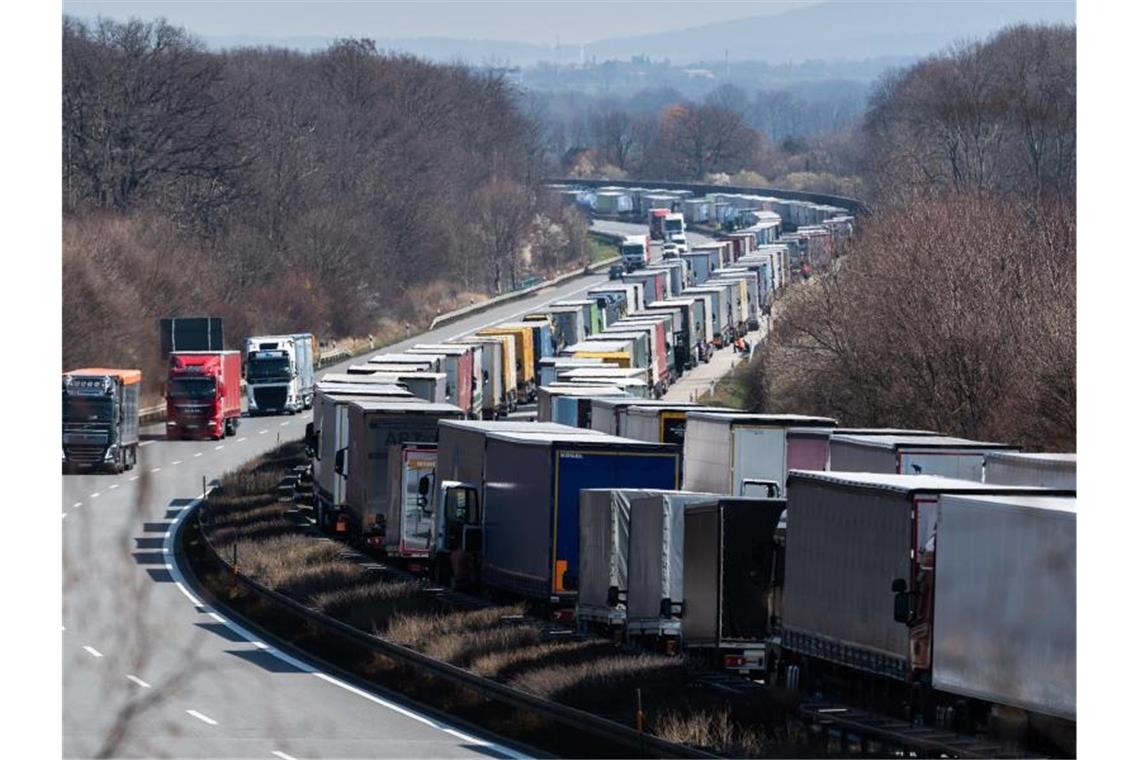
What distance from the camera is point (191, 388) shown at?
80.4 meters

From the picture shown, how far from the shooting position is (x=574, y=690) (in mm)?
29641

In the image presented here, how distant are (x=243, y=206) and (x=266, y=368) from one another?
139 feet

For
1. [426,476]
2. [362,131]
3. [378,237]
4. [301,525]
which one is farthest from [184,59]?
[426,476]

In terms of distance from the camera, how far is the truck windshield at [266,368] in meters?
88.7

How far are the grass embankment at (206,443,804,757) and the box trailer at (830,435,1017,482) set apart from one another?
7.00 m

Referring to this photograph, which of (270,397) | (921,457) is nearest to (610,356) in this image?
(270,397)

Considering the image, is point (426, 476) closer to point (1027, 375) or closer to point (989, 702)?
point (1027, 375)

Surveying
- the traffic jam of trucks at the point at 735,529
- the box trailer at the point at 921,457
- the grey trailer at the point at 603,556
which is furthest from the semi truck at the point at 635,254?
the grey trailer at the point at 603,556

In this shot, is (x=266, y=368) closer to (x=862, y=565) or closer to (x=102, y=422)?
(x=102, y=422)

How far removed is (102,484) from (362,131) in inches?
3740

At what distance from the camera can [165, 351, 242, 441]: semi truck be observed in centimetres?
7894

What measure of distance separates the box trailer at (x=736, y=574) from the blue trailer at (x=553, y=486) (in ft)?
16.5

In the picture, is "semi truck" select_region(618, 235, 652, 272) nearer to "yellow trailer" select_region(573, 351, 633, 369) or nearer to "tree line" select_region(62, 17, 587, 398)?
"tree line" select_region(62, 17, 587, 398)

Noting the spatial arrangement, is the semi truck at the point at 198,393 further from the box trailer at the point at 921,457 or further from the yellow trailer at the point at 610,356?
the box trailer at the point at 921,457
